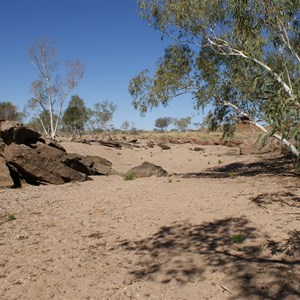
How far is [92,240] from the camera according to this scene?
21.4 feet

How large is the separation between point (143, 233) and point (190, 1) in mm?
8993

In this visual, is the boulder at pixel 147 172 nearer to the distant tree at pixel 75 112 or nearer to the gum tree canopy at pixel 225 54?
the gum tree canopy at pixel 225 54

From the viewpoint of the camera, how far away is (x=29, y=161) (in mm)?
11922

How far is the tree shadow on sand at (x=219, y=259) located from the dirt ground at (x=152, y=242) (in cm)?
2

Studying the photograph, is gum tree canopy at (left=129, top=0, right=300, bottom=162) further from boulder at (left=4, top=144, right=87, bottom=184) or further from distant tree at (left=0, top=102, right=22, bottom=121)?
distant tree at (left=0, top=102, right=22, bottom=121)

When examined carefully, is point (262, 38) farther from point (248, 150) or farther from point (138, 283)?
point (248, 150)

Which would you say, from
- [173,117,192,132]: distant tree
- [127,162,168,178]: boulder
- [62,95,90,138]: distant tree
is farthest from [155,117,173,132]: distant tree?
[127,162,168,178]: boulder

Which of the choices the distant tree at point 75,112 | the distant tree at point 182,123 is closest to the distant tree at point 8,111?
the distant tree at point 75,112

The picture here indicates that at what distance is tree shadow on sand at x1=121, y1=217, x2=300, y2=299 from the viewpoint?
4.18 meters

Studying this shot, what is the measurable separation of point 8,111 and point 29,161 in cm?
5200

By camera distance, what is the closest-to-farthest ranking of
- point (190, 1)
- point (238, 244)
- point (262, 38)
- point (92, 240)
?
point (238, 244), point (92, 240), point (262, 38), point (190, 1)

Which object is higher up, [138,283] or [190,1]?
[190,1]

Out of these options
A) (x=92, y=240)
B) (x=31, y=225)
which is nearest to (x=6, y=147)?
(x=31, y=225)

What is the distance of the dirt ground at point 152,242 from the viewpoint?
4449 millimetres
